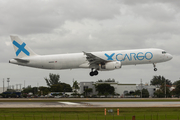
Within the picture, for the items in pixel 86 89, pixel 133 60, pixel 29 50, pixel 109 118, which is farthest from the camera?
pixel 86 89

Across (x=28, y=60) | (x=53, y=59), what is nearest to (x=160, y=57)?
(x=53, y=59)

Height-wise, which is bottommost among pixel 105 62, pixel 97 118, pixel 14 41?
pixel 97 118

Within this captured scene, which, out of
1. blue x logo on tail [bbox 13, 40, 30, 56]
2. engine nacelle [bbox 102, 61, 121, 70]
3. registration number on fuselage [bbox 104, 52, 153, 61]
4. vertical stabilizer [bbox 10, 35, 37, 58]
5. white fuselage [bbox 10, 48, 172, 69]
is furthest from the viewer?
blue x logo on tail [bbox 13, 40, 30, 56]

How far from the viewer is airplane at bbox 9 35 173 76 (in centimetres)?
6344

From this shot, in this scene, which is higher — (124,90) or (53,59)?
(53,59)

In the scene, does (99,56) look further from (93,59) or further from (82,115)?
(82,115)

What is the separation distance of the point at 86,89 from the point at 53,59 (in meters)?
62.6

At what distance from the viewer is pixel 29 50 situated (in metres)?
68.4

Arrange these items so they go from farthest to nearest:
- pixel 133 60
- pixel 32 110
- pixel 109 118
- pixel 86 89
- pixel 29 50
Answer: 1. pixel 86 89
2. pixel 29 50
3. pixel 133 60
4. pixel 32 110
5. pixel 109 118

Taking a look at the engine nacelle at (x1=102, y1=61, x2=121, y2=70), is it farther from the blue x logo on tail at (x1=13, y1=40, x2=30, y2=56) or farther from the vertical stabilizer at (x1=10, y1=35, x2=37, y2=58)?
the blue x logo on tail at (x1=13, y1=40, x2=30, y2=56)

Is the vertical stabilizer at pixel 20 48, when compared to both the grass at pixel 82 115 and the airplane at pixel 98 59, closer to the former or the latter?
the airplane at pixel 98 59

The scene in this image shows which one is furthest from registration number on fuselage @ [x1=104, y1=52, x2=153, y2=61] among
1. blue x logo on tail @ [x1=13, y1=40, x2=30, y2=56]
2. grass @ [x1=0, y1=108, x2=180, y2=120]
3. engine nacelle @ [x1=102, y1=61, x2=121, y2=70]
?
blue x logo on tail @ [x1=13, y1=40, x2=30, y2=56]

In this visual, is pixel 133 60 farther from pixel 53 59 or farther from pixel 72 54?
pixel 53 59

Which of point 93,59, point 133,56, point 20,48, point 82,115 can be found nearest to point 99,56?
point 93,59
